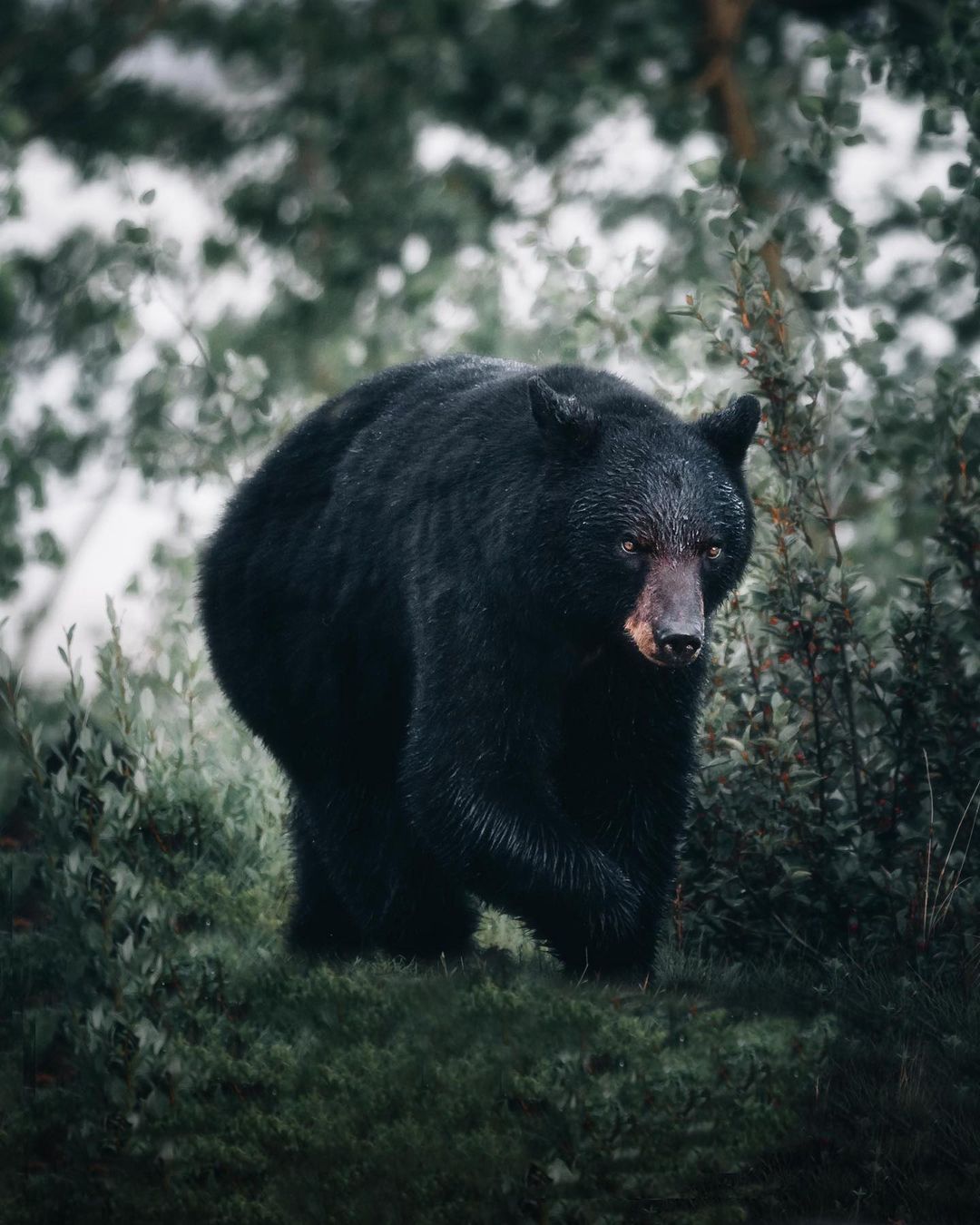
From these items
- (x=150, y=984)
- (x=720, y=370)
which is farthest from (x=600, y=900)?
(x=720, y=370)

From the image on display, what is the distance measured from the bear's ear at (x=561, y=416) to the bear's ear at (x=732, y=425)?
37cm

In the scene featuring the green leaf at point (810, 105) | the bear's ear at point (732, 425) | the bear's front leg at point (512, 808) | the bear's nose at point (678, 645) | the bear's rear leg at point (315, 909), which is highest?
the green leaf at point (810, 105)

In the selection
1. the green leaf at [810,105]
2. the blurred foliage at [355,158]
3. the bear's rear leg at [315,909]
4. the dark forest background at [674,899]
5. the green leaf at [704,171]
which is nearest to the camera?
the dark forest background at [674,899]

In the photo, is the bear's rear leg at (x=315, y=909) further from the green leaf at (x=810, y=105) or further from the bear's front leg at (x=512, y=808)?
the green leaf at (x=810, y=105)

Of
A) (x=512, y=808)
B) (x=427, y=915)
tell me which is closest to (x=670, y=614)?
(x=512, y=808)

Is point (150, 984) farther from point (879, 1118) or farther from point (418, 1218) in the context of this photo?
point (879, 1118)

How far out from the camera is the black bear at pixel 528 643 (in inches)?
184

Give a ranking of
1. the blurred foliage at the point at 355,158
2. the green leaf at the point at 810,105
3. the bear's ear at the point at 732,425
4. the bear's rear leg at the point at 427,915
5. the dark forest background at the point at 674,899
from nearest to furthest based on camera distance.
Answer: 1. the dark forest background at the point at 674,899
2. the bear's ear at the point at 732,425
3. the bear's rear leg at the point at 427,915
4. the green leaf at the point at 810,105
5. the blurred foliage at the point at 355,158

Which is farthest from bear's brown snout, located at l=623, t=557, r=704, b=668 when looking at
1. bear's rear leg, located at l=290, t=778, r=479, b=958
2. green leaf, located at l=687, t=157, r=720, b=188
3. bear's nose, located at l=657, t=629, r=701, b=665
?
green leaf, located at l=687, t=157, r=720, b=188

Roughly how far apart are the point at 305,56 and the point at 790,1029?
32.3ft

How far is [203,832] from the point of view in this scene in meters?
6.18

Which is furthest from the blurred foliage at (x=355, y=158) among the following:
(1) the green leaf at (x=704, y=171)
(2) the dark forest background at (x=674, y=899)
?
(1) the green leaf at (x=704, y=171)

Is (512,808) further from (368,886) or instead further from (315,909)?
(315,909)

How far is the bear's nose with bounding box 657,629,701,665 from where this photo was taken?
4.35 metres
